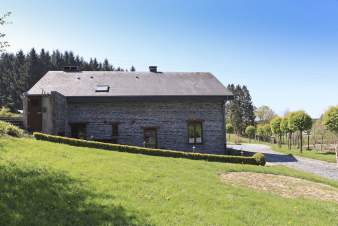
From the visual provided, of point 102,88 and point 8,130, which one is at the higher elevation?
point 102,88

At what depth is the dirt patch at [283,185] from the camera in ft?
35.7

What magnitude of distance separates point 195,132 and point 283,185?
40.1 ft

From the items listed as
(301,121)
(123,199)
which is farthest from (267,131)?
(123,199)

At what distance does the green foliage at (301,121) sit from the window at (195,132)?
12441mm

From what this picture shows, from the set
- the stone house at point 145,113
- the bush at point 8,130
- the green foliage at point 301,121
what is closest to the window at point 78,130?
the stone house at point 145,113

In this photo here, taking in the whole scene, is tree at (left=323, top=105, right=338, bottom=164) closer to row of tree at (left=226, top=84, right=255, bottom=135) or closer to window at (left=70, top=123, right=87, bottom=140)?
window at (left=70, top=123, right=87, bottom=140)

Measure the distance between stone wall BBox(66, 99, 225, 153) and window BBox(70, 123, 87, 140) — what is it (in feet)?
0.99

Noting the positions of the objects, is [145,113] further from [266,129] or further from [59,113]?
[266,129]

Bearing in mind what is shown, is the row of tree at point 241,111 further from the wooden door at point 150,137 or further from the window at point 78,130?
the window at point 78,130

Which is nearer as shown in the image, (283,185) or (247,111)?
(283,185)

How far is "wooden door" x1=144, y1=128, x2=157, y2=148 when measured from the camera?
23547 mm

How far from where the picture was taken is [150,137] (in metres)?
23.6

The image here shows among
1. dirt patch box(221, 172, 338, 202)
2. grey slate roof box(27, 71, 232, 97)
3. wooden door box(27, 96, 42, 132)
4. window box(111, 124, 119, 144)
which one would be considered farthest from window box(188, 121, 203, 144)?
wooden door box(27, 96, 42, 132)

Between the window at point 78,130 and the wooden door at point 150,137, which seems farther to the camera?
the wooden door at point 150,137
